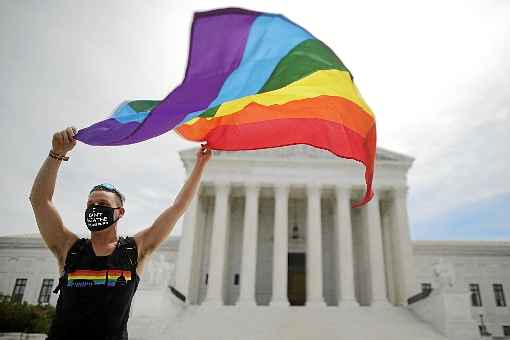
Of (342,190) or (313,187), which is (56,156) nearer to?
(313,187)

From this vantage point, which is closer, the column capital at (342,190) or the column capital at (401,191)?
the column capital at (342,190)

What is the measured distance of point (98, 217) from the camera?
316 centimetres

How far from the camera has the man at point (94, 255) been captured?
2746 mm

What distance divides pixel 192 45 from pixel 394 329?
76.3ft

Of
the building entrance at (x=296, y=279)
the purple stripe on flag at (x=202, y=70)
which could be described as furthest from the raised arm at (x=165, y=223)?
the building entrance at (x=296, y=279)

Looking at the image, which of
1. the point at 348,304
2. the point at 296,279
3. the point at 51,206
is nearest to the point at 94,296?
the point at 51,206

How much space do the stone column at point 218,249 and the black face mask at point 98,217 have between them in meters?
28.0

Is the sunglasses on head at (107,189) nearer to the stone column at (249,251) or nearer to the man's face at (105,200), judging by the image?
the man's face at (105,200)

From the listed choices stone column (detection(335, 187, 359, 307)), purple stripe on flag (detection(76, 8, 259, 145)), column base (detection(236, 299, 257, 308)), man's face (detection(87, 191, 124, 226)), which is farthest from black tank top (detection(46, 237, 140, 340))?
stone column (detection(335, 187, 359, 307))

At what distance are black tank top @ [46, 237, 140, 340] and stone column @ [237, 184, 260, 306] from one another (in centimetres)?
2806

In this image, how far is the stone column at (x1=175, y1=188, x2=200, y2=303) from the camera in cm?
3097

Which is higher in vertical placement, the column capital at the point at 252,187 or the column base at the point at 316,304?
the column capital at the point at 252,187

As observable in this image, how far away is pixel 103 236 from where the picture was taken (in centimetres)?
318

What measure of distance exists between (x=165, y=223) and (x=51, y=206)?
2.87 ft
